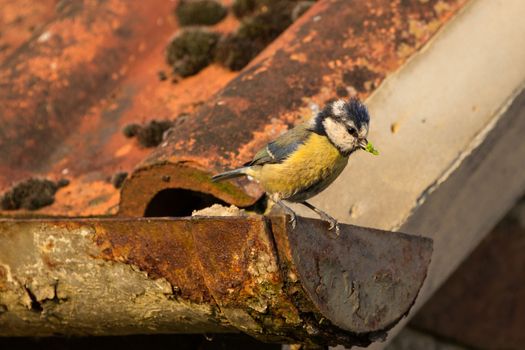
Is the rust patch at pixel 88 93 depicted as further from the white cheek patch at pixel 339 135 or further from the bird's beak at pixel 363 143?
the bird's beak at pixel 363 143

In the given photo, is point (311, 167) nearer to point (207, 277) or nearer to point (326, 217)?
point (326, 217)

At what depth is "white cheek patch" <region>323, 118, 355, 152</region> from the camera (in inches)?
157

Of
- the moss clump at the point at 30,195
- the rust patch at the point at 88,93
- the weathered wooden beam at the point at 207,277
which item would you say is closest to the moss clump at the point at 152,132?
the rust patch at the point at 88,93

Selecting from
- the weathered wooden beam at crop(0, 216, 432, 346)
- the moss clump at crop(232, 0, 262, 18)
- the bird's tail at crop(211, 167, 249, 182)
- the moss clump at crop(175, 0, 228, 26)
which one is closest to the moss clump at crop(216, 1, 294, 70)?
the moss clump at crop(232, 0, 262, 18)

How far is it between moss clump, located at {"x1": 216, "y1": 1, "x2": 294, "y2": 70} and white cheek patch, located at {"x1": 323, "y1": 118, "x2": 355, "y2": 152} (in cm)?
130

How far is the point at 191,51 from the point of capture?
5496 millimetres

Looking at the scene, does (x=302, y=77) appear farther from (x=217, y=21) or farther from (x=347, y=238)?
(x=217, y=21)

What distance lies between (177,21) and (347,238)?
3.98 m

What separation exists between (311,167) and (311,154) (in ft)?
0.26

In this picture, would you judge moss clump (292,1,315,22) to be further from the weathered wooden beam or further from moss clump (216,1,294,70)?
the weathered wooden beam

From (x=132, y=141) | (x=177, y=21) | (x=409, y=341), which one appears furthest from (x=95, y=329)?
(x=177, y=21)

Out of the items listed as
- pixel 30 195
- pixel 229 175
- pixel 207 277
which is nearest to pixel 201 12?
pixel 30 195

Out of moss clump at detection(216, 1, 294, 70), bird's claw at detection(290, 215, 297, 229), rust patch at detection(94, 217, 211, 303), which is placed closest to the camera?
bird's claw at detection(290, 215, 297, 229)

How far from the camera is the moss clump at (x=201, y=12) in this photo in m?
5.93
